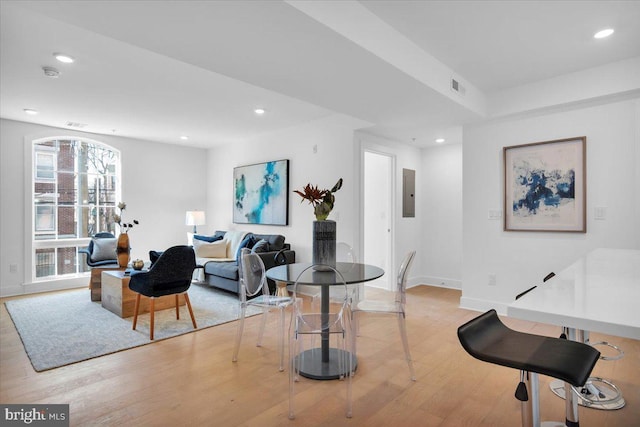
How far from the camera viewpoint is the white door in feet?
18.1

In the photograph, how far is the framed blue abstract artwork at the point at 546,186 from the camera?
3.54 metres

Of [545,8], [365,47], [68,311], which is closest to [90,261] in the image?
[68,311]

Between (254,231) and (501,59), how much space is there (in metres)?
4.48

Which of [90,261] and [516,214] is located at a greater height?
[516,214]

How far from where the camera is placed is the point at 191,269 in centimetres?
358

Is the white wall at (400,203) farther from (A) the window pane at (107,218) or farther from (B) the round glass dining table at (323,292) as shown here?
(A) the window pane at (107,218)

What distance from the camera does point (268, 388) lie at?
7.92 ft

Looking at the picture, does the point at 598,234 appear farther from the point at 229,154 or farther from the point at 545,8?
the point at 229,154

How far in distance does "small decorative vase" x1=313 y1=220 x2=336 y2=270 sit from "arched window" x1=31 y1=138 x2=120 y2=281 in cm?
512

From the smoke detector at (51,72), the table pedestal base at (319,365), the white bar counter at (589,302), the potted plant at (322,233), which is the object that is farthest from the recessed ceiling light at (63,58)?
the white bar counter at (589,302)

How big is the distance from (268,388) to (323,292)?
75 cm

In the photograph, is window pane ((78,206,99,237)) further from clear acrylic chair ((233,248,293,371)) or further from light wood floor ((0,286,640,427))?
clear acrylic chair ((233,248,293,371))

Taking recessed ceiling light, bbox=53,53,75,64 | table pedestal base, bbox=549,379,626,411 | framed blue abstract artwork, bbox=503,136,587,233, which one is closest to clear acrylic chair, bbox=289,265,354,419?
table pedestal base, bbox=549,379,626,411

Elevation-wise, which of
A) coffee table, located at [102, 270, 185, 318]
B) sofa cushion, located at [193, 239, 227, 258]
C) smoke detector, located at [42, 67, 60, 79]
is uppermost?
smoke detector, located at [42, 67, 60, 79]
